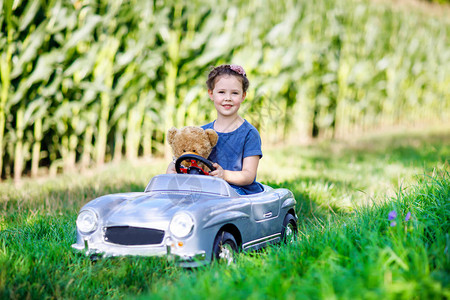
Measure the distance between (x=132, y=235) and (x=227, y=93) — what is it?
4.08ft

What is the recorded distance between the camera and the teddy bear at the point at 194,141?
9.96ft

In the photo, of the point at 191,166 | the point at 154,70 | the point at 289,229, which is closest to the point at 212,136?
the point at 191,166

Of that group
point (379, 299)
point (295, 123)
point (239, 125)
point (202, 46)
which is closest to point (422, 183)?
point (239, 125)

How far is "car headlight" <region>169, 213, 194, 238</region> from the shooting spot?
2.35 meters

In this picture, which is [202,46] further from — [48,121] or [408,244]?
[408,244]

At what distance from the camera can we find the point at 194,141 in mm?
3037

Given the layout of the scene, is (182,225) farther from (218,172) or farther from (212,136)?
(212,136)

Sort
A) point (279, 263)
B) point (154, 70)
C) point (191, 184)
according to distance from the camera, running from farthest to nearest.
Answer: point (154, 70) → point (191, 184) → point (279, 263)

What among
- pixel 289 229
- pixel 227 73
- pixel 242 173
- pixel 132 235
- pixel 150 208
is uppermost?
pixel 227 73

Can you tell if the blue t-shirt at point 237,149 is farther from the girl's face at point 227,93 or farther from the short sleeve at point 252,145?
the girl's face at point 227,93

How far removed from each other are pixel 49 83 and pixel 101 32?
98 cm

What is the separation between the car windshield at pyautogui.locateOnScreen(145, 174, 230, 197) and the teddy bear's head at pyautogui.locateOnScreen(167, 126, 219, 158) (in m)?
0.23

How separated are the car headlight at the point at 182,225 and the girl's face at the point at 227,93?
108cm

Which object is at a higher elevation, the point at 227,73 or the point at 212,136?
the point at 227,73
